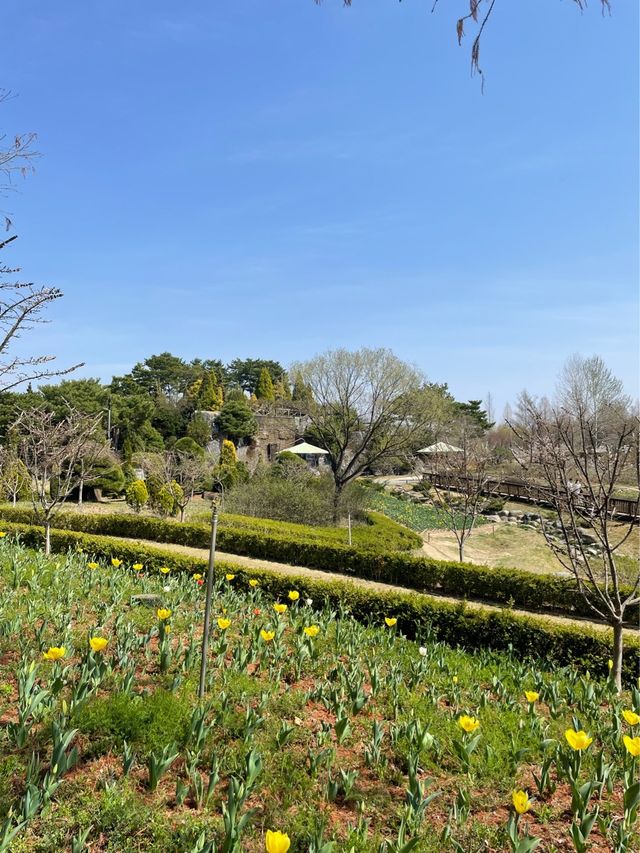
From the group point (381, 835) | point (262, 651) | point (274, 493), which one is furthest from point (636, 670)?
point (274, 493)

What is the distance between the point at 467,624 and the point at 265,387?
44982 mm

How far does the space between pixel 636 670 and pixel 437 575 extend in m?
4.69

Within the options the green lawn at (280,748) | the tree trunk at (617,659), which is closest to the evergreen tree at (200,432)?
the green lawn at (280,748)

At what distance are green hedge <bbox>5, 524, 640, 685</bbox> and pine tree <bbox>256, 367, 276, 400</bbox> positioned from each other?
4227 centimetres

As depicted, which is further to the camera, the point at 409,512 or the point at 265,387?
the point at 265,387

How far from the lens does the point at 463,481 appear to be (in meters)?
15.8

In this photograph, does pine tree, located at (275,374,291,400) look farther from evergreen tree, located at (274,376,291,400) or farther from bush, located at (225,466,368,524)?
bush, located at (225,466,368,524)

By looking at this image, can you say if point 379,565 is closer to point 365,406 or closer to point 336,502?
point 336,502

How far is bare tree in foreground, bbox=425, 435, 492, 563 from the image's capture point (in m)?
14.2

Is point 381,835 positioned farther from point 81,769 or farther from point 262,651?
point 262,651

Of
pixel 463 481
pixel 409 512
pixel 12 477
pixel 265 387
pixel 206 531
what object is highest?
pixel 265 387

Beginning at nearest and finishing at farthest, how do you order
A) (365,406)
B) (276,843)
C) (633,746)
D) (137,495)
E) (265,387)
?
1. (276,843)
2. (633,746)
3. (137,495)
4. (365,406)
5. (265,387)

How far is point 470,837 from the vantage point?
238 cm

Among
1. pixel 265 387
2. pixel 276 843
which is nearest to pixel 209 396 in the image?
pixel 265 387
